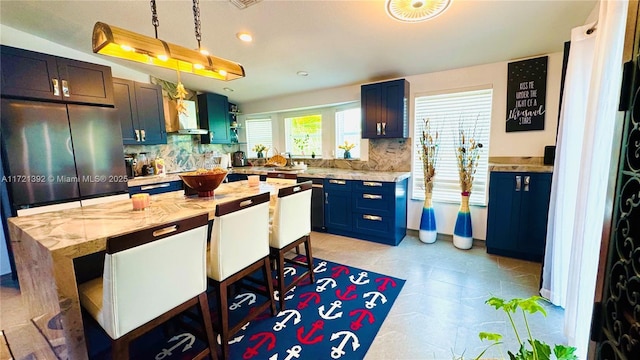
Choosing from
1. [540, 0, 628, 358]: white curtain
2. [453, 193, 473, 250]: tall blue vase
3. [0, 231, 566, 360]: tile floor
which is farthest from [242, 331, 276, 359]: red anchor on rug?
[453, 193, 473, 250]: tall blue vase

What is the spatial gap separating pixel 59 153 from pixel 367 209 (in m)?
3.56

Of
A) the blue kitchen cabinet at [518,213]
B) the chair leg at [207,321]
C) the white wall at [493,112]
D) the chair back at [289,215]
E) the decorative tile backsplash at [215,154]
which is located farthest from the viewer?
the decorative tile backsplash at [215,154]

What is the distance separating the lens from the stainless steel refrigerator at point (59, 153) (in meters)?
2.49

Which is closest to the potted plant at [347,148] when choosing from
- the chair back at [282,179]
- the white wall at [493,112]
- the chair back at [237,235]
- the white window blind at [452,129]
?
the white wall at [493,112]

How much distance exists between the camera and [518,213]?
→ 2.76 meters

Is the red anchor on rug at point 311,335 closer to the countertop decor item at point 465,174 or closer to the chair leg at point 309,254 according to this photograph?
the chair leg at point 309,254

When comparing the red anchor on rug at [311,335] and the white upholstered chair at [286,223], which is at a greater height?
the white upholstered chair at [286,223]

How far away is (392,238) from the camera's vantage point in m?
3.34

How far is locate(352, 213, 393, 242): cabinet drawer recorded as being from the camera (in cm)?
334

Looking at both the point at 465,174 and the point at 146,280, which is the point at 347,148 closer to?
the point at 465,174

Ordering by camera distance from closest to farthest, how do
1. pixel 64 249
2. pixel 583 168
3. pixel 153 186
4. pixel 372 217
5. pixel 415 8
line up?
pixel 64 249 < pixel 583 168 < pixel 415 8 < pixel 372 217 < pixel 153 186

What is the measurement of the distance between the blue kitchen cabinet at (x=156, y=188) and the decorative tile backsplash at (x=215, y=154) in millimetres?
663

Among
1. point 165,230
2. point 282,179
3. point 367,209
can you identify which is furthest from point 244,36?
point 367,209

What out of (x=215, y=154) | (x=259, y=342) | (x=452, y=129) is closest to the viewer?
(x=259, y=342)
